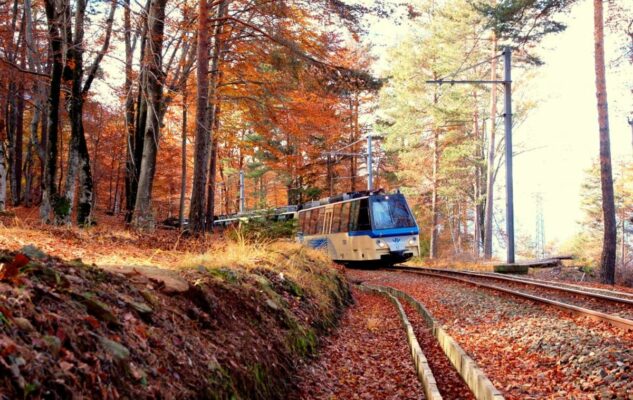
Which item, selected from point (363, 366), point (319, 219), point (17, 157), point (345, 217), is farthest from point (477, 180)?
point (363, 366)

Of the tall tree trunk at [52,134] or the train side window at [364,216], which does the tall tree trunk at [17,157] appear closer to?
the tall tree trunk at [52,134]

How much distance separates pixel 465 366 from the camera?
211 inches

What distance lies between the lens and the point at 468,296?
34.2 feet

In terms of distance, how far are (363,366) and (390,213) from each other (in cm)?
1298

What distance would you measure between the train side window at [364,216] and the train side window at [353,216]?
0.15m

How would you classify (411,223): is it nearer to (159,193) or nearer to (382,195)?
(382,195)

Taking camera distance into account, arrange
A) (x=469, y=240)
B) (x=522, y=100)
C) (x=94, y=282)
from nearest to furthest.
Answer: (x=94, y=282) → (x=522, y=100) → (x=469, y=240)

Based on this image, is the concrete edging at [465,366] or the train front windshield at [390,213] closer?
the concrete edging at [465,366]

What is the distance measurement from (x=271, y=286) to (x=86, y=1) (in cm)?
1033

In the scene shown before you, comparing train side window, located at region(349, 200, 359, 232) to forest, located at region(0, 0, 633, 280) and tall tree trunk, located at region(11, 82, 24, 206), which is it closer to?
forest, located at region(0, 0, 633, 280)

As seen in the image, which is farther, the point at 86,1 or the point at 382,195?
the point at 382,195

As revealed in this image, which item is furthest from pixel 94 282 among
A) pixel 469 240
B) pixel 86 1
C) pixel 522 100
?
pixel 469 240

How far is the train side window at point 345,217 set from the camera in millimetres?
19375

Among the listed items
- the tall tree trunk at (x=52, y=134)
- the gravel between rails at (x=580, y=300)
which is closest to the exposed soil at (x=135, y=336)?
the gravel between rails at (x=580, y=300)
